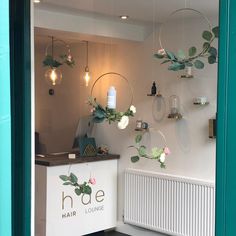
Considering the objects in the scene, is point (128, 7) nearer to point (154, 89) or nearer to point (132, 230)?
point (154, 89)

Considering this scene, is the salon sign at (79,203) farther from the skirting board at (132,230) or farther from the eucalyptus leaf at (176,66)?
the eucalyptus leaf at (176,66)

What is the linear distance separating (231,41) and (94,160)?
361 cm

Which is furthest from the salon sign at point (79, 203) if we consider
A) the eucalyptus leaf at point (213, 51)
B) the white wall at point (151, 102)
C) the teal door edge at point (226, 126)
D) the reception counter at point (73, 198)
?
the teal door edge at point (226, 126)

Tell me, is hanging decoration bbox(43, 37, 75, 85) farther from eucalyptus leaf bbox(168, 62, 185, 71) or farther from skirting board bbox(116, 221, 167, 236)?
skirting board bbox(116, 221, 167, 236)

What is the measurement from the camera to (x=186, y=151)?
4027mm

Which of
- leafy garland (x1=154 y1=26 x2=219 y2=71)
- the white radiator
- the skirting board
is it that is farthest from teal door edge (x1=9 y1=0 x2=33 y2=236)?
the skirting board

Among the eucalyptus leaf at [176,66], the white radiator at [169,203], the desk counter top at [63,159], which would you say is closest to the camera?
the eucalyptus leaf at [176,66]

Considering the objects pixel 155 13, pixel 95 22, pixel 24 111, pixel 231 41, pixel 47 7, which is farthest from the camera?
pixel 95 22

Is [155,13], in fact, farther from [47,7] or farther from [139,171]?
[139,171]

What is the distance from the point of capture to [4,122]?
0.68 metres

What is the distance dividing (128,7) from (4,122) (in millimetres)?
2951

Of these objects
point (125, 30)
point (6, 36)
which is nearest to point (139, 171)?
point (125, 30)

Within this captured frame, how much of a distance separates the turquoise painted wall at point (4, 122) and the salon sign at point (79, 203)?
3.43 meters

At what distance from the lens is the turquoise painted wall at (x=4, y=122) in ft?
2.22
